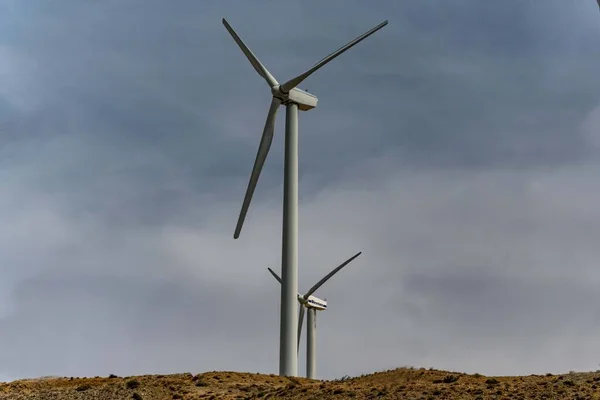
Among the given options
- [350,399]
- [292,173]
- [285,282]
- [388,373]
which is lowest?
[350,399]

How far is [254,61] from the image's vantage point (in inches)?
2304

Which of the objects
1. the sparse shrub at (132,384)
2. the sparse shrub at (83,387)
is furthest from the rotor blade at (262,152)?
the sparse shrub at (83,387)

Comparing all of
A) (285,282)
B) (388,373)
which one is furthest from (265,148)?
(388,373)

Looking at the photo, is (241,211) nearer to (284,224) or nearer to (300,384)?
(284,224)

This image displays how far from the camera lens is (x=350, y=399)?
3806 cm

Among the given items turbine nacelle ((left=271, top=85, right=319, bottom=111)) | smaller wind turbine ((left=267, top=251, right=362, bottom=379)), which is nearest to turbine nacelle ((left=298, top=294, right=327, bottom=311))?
smaller wind turbine ((left=267, top=251, right=362, bottom=379))

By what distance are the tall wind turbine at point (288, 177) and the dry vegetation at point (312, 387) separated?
3498 mm

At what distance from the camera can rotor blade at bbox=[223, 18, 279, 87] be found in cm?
5669

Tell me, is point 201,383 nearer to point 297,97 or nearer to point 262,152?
point 262,152

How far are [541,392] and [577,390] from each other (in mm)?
1701

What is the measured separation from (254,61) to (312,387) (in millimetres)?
28146

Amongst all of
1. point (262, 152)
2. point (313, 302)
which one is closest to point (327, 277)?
point (313, 302)

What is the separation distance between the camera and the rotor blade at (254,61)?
56.7m

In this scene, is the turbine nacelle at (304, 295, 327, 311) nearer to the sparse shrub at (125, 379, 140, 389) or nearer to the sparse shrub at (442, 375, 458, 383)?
the sparse shrub at (125, 379, 140, 389)
